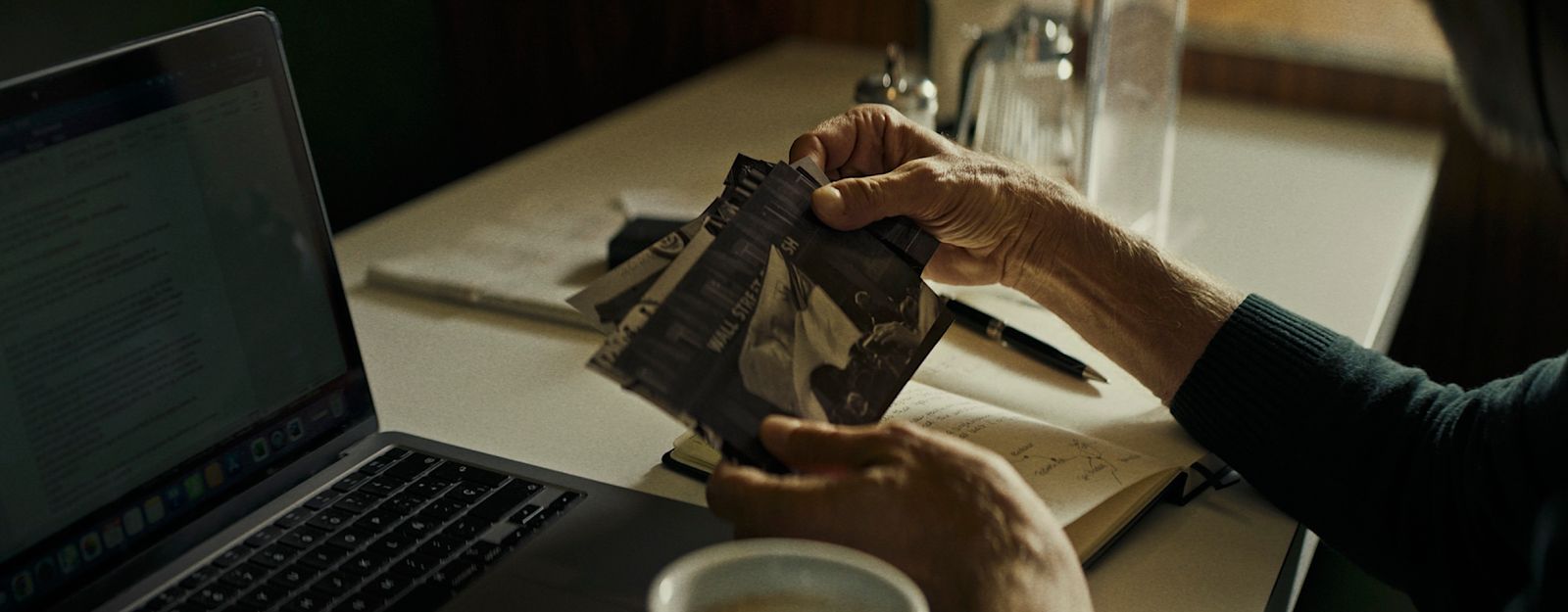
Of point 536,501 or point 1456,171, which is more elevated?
point 536,501

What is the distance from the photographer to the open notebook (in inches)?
33.9

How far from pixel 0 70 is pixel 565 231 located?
48 cm

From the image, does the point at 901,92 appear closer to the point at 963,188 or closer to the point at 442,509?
the point at 963,188

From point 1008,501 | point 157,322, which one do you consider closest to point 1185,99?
point 1008,501

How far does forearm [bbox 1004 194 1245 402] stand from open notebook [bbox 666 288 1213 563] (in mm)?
39

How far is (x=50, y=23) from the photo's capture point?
1150 mm

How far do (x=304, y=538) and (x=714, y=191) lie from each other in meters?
0.74

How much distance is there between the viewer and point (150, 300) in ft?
2.54

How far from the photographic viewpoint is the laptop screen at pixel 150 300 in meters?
0.71

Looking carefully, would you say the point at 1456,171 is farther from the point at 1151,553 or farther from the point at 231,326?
the point at 231,326

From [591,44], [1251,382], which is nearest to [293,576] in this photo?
[1251,382]

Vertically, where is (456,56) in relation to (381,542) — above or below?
above

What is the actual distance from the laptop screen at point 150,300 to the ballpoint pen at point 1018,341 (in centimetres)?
48

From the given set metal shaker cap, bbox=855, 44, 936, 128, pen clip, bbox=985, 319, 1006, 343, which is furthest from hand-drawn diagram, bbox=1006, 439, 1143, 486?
metal shaker cap, bbox=855, 44, 936, 128
